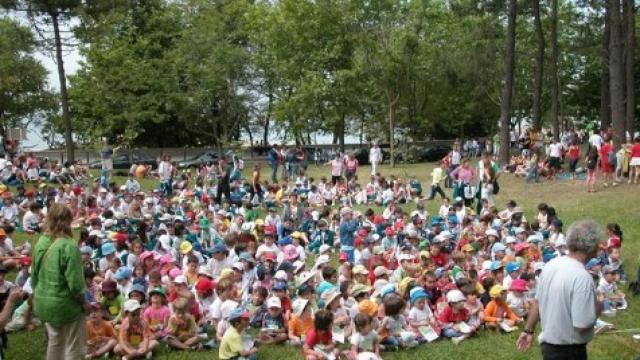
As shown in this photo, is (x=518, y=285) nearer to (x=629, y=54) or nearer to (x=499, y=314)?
(x=499, y=314)

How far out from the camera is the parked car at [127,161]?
33625 millimetres

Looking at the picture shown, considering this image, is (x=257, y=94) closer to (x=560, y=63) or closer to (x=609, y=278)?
(x=560, y=63)

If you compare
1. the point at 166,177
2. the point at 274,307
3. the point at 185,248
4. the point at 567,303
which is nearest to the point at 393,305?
the point at 274,307

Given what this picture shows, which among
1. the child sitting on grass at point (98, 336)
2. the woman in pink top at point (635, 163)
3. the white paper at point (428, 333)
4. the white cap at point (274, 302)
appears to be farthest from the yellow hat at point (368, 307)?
the woman in pink top at point (635, 163)

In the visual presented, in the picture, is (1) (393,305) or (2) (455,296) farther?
(2) (455,296)

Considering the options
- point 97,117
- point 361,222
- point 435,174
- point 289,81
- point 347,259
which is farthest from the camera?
point 97,117

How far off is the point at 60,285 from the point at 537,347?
5.16 m

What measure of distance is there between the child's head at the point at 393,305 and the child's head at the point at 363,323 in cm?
71

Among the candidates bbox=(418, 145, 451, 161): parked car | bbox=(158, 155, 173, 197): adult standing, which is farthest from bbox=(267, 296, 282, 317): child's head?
bbox=(418, 145, 451, 161): parked car

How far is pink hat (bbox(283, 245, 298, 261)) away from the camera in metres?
11.0

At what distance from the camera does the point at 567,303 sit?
4258 millimetres

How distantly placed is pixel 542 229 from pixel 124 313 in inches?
335

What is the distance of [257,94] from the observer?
40688 millimetres

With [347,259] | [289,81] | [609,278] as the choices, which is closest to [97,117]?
[289,81]
